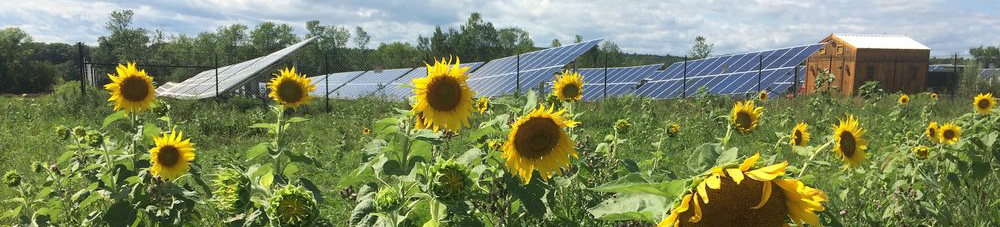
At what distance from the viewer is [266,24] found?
57156 mm

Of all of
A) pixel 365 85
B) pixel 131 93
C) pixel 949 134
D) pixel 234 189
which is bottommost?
pixel 365 85

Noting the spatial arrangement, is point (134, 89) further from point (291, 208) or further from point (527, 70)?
point (527, 70)

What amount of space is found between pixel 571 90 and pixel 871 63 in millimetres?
19456

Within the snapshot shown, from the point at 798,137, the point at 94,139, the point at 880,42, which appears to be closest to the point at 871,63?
the point at 880,42

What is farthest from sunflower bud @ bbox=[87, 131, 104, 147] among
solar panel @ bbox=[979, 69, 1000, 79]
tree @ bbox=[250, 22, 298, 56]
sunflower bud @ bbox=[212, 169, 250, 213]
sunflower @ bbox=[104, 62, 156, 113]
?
tree @ bbox=[250, 22, 298, 56]

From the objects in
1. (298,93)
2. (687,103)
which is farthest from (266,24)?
(298,93)

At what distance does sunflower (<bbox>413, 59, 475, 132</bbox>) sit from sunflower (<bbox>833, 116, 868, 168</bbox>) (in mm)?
1307

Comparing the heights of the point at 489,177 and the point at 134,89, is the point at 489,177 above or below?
below

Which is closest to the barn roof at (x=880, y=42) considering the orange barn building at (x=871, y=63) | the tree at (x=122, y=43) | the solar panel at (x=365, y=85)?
the orange barn building at (x=871, y=63)

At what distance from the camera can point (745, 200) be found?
94 cm

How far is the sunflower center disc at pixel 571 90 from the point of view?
9.23ft

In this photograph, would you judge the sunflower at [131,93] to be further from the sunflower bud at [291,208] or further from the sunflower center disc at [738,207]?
the sunflower center disc at [738,207]

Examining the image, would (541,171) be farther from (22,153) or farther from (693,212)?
(22,153)

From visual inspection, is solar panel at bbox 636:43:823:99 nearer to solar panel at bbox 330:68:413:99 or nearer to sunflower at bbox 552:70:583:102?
solar panel at bbox 330:68:413:99
